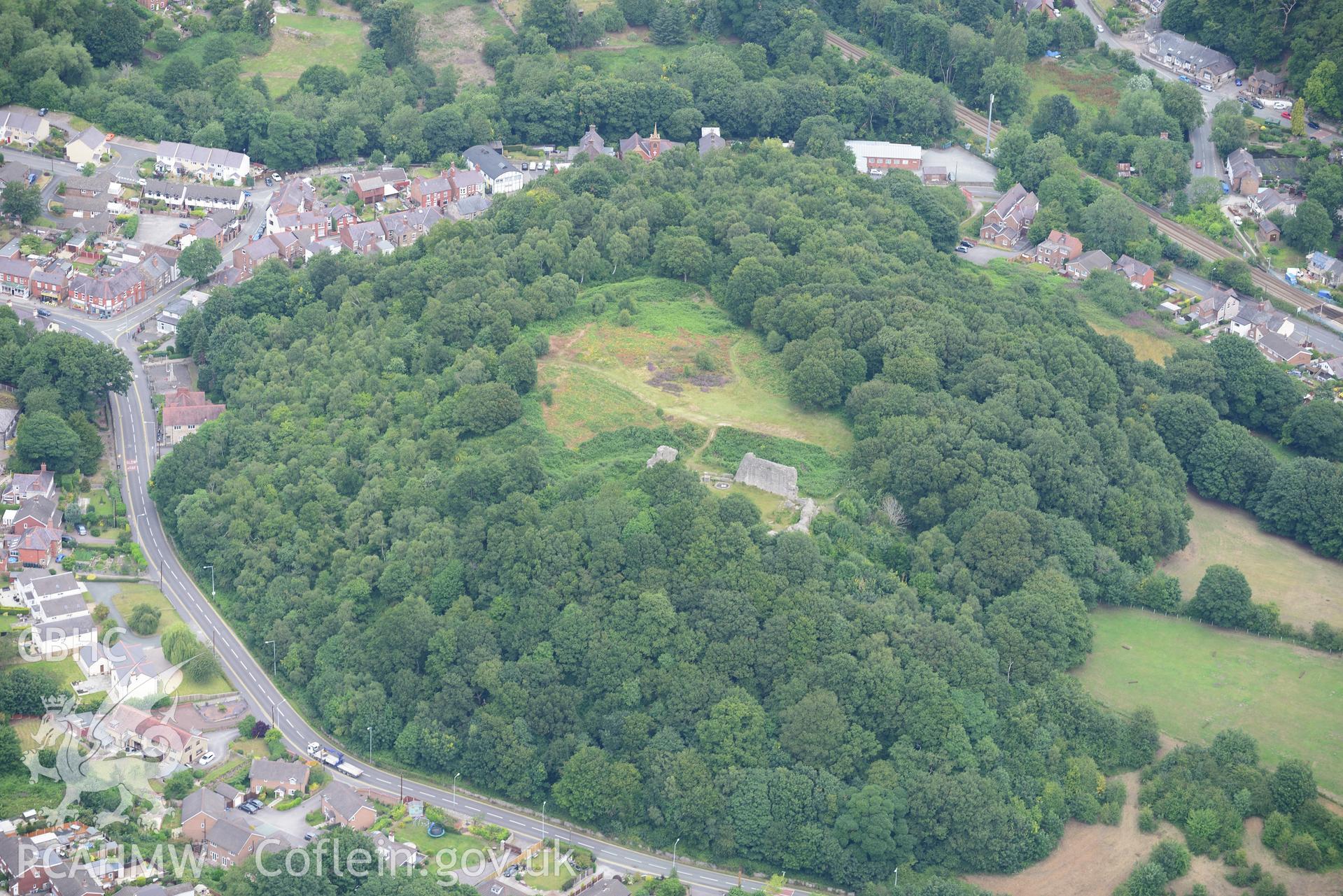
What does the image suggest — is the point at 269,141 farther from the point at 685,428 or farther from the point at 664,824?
the point at 664,824

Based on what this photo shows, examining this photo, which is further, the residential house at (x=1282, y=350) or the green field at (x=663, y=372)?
the residential house at (x=1282, y=350)

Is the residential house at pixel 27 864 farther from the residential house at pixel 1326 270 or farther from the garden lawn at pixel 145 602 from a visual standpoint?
Answer: the residential house at pixel 1326 270

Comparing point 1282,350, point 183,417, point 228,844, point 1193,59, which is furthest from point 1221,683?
point 1193,59

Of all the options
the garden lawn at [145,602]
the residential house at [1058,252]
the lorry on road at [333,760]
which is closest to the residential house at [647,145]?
the residential house at [1058,252]

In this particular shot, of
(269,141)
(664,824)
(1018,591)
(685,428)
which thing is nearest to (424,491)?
(685,428)

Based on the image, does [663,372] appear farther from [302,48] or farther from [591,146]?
[302,48]

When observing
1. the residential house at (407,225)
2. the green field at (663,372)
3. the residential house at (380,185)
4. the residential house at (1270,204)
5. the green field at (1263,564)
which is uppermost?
the residential house at (1270,204)

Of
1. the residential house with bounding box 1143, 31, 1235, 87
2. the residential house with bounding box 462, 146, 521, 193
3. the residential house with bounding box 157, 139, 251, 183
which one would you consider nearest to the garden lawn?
the residential house with bounding box 157, 139, 251, 183
